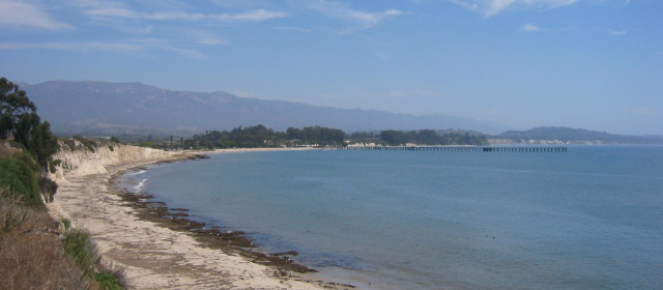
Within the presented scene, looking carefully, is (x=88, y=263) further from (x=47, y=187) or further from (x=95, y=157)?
(x=95, y=157)

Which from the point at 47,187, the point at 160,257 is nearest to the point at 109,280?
the point at 160,257

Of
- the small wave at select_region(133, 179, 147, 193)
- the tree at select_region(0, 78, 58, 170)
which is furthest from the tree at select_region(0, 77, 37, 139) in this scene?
the small wave at select_region(133, 179, 147, 193)

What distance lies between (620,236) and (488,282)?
1182 centimetres

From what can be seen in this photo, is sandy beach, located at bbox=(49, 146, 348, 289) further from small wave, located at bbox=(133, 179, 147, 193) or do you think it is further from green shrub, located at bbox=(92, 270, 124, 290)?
small wave, located at bbox=(133, 179, 147, 193)

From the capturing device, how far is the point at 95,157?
64062 mm

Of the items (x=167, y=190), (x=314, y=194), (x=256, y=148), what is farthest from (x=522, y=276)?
(x=256, y=148)

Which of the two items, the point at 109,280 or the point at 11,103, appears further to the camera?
the point at 11,103

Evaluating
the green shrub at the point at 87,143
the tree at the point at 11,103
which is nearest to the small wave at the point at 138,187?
the tree at the point at 11,103

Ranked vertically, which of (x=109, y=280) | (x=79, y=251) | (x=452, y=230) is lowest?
(x=452, y=230)

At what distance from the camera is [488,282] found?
53.6 ft

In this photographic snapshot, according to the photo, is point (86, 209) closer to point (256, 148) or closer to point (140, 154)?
point (140, 154)

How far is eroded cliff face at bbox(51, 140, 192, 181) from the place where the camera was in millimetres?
49562

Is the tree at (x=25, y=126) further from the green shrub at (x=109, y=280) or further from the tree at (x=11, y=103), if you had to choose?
the green shrub at (x=109, y=280)

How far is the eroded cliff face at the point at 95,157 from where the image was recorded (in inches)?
1951
